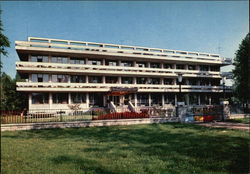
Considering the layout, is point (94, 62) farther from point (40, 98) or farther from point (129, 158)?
point (129, 158)

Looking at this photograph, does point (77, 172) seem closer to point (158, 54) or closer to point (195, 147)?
point (195, 147)

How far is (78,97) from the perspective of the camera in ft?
104

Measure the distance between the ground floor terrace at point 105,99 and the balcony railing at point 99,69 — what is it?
15.0 feet

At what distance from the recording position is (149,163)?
5.21 metres

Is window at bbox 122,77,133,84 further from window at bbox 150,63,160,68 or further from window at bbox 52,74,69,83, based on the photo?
window at bbox 52,74,69,83

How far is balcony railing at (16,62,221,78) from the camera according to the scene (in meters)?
27.0

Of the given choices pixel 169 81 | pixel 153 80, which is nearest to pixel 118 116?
pixel 153 80

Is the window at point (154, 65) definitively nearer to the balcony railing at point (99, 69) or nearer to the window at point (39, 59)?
the balcony railing at point (99, 69)

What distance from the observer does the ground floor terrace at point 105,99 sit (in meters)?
29.0

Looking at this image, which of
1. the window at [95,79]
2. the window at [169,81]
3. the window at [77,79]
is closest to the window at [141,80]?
the window at [169,81]

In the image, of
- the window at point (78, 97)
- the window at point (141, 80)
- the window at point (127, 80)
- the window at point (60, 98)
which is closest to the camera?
the window at point (60, 98)

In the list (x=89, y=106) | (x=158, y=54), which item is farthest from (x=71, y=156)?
(x=158, y=54)

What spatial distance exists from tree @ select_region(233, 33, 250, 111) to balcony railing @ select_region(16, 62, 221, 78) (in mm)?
8892

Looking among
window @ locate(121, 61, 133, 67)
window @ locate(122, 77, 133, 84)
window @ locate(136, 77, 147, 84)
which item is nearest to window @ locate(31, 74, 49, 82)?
window @ locate(122, 77, 133, 84)
